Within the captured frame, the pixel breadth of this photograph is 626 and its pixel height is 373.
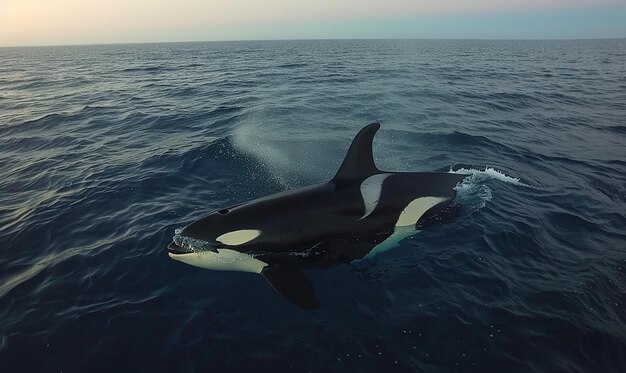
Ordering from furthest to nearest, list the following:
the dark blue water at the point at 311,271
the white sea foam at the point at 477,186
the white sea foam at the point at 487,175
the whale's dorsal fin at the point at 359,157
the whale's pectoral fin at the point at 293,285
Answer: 1. the white sea foam at the point at 487,175
2. the white sea foam at the point at 477,186
3. the whale's dorsal fin at the point at 359,157
4. the whale's pectoral fin at the point at 293,285
5. the dark blue water at the point at 311,271

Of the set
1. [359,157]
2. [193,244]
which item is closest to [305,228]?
[359,157]

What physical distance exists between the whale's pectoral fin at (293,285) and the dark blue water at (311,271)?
1.26 feet

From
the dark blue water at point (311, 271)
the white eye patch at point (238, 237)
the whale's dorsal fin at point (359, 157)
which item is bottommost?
the dark blue water at point (311, 271)

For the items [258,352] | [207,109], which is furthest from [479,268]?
[207,109]

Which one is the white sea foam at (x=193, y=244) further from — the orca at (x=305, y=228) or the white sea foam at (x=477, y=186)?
the white sea foam at (x=477, y=186)

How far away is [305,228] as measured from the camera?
26.1 ft

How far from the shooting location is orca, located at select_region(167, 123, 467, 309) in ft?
25.5

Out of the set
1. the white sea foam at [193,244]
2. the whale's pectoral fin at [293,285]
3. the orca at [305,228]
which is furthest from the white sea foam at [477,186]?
the white sea foam at [193,244]

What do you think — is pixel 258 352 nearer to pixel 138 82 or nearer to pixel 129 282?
pixel 129 282

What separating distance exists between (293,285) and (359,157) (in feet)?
10.1

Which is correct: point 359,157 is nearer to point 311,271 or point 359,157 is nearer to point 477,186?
point 311,271

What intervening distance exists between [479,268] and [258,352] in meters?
4.97

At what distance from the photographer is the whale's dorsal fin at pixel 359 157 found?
8508mm

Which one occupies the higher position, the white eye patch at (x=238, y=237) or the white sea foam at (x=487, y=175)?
the white eye patch at (x=238, y=237)
